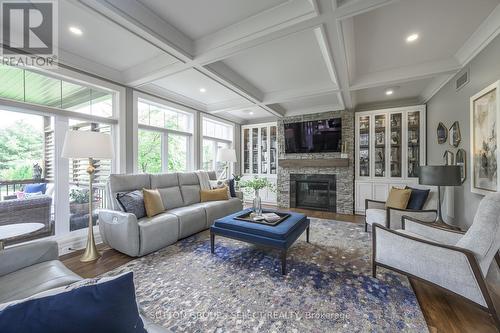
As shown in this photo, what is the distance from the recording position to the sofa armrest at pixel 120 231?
2.62 metres

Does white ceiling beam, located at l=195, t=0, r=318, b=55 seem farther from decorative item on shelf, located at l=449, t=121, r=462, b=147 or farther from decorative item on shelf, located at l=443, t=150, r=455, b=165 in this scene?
decorative item on shelf, located at l=443, t=150, r=455, b=165

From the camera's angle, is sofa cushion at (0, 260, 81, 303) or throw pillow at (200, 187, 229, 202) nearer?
sofa cushion at (0, 260, 81, 303)

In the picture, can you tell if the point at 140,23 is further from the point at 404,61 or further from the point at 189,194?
the point at 404,61

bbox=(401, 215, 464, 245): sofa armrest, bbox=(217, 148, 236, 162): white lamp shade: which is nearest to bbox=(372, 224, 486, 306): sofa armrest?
bbox=(401, 215, 464, 245): sofa armrest

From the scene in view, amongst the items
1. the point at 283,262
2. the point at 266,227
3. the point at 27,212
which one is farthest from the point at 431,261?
the point at 27,212

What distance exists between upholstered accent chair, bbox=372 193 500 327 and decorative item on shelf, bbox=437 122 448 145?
2.23 metres

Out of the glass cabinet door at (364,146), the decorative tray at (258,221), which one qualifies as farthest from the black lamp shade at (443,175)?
the glass cabinet door at (364,146)

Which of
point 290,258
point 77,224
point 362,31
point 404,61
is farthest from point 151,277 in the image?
point 404,61

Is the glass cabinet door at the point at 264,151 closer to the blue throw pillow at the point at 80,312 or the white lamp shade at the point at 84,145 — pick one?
the white lamp shade at the point at 84,145

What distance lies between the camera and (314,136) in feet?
17.8

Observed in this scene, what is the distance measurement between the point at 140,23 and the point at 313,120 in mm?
4341

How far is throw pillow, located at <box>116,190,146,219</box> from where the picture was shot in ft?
9.64

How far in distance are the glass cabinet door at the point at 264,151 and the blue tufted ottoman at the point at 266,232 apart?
350cm

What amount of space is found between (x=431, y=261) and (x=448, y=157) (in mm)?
2523
